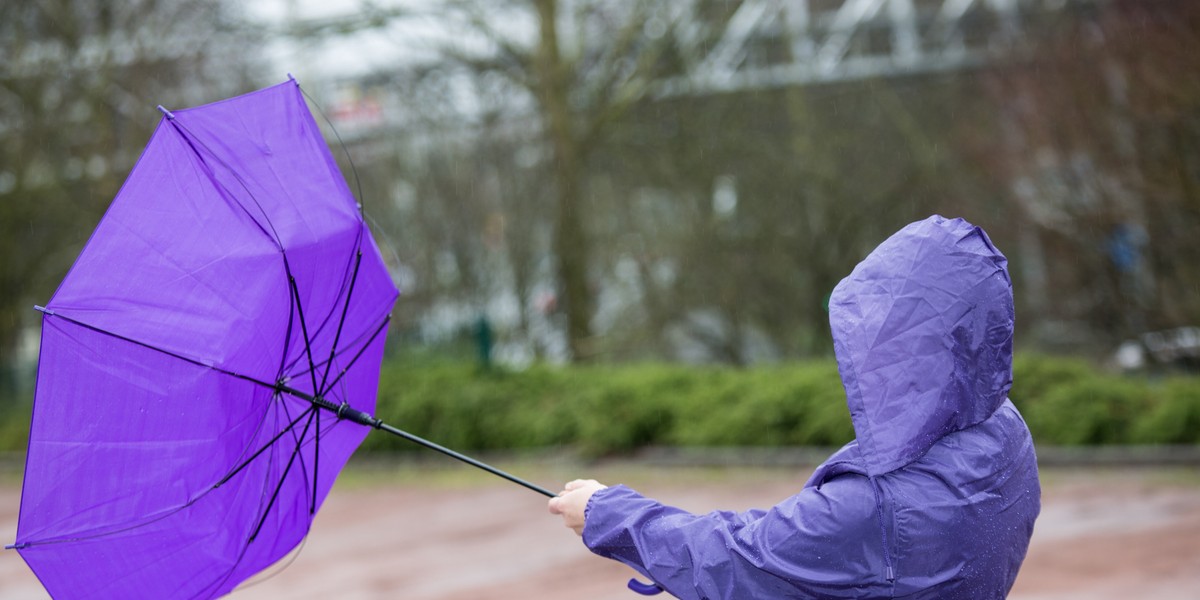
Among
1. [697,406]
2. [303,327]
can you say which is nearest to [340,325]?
[303,327]

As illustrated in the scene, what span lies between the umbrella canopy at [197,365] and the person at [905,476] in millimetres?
1229

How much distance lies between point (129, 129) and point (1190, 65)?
1813 centimetres

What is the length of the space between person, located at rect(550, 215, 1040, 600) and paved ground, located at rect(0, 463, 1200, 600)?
17.0ft

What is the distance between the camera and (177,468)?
329 cm

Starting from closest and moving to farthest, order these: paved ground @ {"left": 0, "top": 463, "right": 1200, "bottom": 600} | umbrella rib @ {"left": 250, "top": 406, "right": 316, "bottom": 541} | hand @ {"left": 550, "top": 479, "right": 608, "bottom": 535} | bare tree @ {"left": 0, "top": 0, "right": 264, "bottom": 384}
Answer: hand @ {"left": 550, "top": 479, "right": 608, "bottom": 535}
umbrella rib @ {"left": 250, "top": 406, "right": 316, "bottom": 541}
paved ground @ {"left": 0, "top": 463, "right": 1200, "bottom": 600}
bare tree @ {"left": 0, "top": 0, "right": 264, "bottom": 384}

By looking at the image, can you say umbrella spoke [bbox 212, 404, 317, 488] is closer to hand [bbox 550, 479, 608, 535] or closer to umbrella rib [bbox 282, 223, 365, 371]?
umbrella rib [bbox 282, 223, 365, 371]

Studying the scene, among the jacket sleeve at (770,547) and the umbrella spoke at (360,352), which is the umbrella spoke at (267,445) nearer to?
the umbrella spoke at (360,352)

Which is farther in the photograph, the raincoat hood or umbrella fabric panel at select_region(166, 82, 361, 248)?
umbrella fabric panel at select_region(166, 82, 361, 248)

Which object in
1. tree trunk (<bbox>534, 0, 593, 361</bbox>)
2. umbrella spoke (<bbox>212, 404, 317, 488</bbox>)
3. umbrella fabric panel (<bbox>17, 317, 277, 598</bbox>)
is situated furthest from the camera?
tree trunk (<bbox>534, 0, 593, 361</bbox>)

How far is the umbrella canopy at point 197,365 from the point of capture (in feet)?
10.5

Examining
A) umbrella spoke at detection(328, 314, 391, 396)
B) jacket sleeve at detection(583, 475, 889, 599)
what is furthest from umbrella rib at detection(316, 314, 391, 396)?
jacket sleeve at detection(583, 475, 889, 599)

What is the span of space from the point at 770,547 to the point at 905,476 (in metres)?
0.30

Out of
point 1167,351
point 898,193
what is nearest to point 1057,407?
point 1167,351

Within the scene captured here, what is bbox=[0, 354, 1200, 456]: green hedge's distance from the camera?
11375 mm
